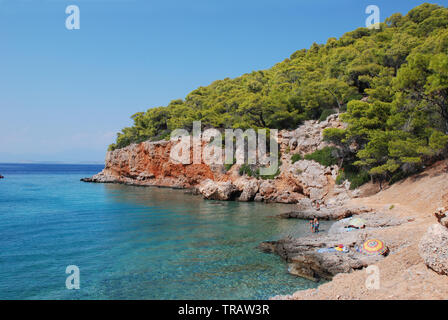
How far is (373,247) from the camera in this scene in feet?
40.6

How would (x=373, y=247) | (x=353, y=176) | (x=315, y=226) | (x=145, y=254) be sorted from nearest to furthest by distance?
(x=373, y=247)
(x=145, y=254)
(x=315, y=226)
(x=353, y=176)

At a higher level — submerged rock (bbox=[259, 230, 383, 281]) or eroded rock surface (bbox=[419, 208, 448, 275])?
eroded rock surface (bbox=[419, 208, 448, 275])

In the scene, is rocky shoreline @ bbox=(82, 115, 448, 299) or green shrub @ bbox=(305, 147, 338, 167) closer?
rocky shoreline @ bbox=(82, 115, 448, 299)

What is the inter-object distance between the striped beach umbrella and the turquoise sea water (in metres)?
3.10

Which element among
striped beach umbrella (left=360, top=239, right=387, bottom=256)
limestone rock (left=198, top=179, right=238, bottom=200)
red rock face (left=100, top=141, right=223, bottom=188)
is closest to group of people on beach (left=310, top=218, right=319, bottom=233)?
striped beach umbrella (left=360, top=239, right=387, bottom=256)

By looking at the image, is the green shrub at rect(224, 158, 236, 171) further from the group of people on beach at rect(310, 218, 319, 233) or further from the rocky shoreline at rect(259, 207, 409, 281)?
the group of people on beach at rect(310, 218, 319, 233)

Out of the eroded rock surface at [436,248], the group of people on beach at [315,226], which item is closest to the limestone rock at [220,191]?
the group of people on beach at [315,226]

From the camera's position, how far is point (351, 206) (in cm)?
2278

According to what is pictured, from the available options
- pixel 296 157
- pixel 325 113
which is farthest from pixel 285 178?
pixel 325 113

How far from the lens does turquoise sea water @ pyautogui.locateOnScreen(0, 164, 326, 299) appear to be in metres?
10.9

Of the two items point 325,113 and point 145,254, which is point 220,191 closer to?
point 325,113

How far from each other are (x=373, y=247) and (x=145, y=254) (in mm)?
10963
